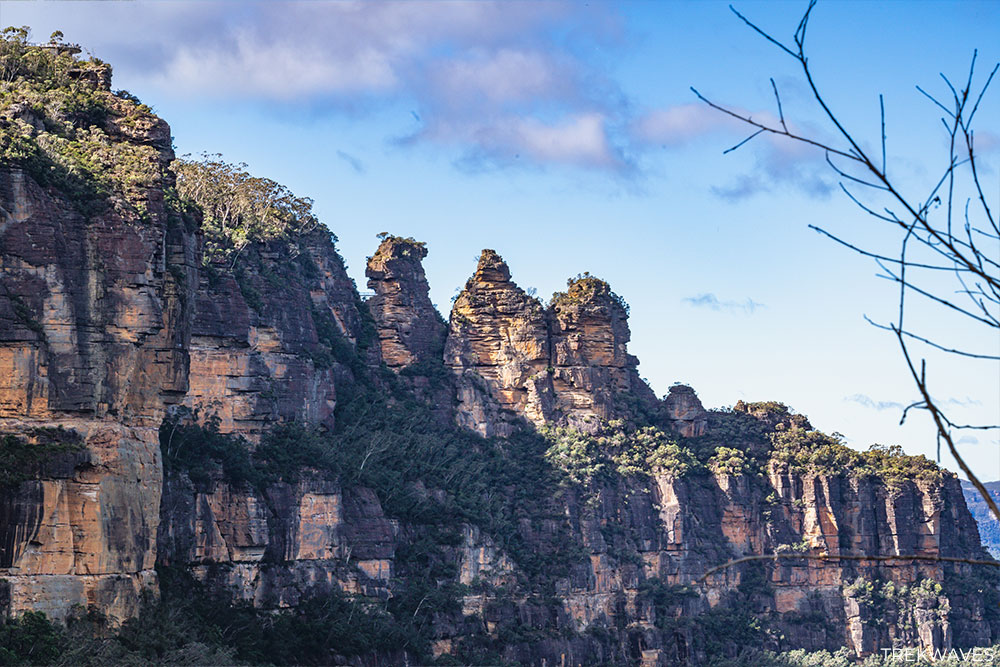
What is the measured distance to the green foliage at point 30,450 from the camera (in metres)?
43.8

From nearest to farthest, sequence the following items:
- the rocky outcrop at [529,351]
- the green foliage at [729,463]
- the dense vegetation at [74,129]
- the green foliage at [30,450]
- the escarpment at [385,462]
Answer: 1. the green foliage at [30,450]
2. the escarpment at [385,462]
3. the dense vegetation at [74,129]
4. the rocky outcrop at [529,351]
5. the green foliage at [729,463]

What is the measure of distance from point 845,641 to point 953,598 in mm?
12385

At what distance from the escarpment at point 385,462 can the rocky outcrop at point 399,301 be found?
17cm

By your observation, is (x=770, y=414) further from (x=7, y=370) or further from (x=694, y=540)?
(x=7, y=370)

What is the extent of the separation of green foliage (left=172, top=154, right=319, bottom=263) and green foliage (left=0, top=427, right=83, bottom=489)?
3101cm

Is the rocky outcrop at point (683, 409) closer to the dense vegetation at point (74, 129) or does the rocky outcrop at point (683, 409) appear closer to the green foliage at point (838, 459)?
the green foliage at point (838, 459)

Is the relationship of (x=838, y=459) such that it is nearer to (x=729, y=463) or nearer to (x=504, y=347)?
(x=729, y=463)

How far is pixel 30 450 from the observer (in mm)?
44531

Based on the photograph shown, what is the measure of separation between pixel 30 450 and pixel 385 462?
4442cm

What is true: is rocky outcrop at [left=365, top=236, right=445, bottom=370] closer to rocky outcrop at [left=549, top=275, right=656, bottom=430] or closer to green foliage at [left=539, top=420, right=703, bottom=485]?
rocky outcrop at [left=549, top=275, right=656, bottom=430]

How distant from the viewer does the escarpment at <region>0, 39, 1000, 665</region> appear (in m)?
46.3

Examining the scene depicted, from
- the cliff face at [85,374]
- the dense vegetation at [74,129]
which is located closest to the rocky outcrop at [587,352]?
the dense vegetation at [74,129]

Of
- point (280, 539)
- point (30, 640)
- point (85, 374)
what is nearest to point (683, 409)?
point (280, 539)

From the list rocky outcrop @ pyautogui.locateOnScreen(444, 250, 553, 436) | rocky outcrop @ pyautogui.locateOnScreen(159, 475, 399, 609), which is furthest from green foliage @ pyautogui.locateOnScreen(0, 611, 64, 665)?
rocky outcrop @ pyautogui.locateOnScreen(444, 250, 553, 436)
